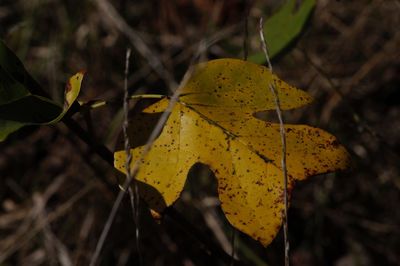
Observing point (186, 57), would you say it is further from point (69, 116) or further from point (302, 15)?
point (69, 116)

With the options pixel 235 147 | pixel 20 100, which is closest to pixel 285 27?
pixel 235 147

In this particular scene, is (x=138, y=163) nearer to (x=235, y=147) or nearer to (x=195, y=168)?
(x=235, y=147)

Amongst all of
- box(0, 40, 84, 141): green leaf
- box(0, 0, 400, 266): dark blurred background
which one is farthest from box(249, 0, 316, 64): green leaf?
box(0, 40, 84, 141): green leaf

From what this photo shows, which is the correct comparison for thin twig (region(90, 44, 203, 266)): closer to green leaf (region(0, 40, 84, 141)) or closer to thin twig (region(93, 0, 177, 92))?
green leaf (region(0, 40, 84, 141))

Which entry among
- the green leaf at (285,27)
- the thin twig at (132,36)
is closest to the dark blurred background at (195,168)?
the thin twig at (132,36)

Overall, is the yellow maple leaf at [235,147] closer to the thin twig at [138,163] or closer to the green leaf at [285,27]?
the thin twig at [138,163]
